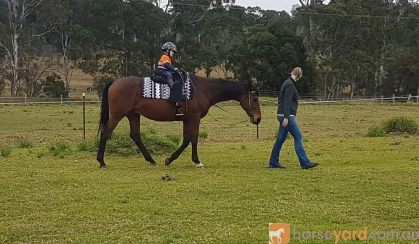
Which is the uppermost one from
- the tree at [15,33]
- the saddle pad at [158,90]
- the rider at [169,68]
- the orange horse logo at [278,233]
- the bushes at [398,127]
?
the tree at [15,33]

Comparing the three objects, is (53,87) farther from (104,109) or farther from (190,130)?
(190,130)

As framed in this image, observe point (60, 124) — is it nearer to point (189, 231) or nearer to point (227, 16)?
point (189, 231)

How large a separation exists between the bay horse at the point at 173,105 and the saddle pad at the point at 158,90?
0.09 metres

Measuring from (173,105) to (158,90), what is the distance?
0.44m

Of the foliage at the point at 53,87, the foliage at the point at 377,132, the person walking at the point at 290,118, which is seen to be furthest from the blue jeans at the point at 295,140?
the foliage at the point at 53,87

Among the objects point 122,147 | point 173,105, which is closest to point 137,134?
point 173,105

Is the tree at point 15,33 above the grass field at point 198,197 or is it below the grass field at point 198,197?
above

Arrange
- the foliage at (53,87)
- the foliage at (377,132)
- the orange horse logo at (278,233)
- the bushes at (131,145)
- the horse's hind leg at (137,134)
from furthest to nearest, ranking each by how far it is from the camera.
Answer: the foliage at (53,87), the foliage at (377,132), the bushes at (131,145), the horse's hind leg at (137,134), the orange horse logo at (278,233)

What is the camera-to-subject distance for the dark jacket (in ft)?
35.3

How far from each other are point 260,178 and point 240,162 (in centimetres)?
253

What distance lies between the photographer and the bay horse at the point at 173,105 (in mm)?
11391

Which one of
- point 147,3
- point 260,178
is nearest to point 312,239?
point 260,178

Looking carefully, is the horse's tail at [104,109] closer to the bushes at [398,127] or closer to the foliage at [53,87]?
the bushes at [398,127]

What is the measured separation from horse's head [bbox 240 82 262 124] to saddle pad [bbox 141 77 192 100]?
1.25 meters
